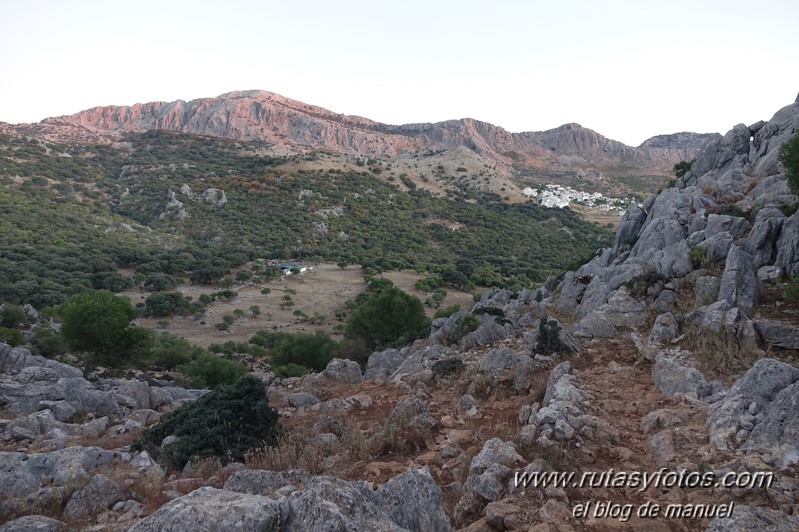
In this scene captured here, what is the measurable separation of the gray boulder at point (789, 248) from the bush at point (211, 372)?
21074 mm

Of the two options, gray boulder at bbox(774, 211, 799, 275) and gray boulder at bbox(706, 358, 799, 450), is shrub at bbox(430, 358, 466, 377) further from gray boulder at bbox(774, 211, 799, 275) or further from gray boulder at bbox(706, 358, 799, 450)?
gray boulder at bbox(774, 211, 799, 275)

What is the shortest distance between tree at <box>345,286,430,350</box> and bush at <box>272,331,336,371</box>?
171cm

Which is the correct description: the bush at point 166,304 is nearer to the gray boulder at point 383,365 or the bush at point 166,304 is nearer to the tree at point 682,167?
the gray boulder at point 383,365

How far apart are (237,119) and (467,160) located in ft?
318

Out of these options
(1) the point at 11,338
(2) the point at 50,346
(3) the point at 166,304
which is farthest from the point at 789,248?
(3) the point at 166,304

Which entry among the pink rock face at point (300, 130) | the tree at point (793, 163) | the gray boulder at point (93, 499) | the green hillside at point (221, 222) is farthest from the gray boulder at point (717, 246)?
the pink rock face at point (300, 130)

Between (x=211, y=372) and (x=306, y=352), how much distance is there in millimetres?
5569

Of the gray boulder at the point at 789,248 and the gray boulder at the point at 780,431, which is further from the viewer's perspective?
the gray boulder at the point at 789,248

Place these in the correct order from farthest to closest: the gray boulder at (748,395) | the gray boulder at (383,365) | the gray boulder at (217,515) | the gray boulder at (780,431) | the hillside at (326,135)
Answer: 1. the hillside at (326,135)
2. the gray boulder at (383,365)
3. the gray boulder at (748,395)
4. the gray boulder at (780,431)
5. the gray boulder at (217,515)

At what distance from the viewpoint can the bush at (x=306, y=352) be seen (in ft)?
81.2

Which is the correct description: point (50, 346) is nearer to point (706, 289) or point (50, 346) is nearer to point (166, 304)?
point (166, 304)

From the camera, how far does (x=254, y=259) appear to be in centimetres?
5947

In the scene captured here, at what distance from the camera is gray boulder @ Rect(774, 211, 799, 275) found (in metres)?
11.4

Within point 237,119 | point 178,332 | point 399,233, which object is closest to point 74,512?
point 178,332
